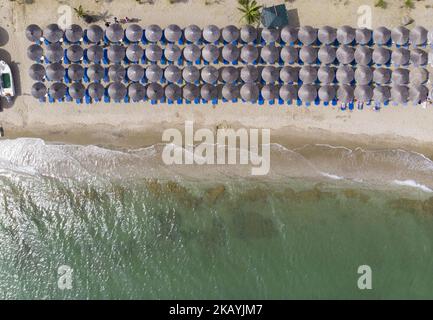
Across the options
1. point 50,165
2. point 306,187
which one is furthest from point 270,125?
point 50,165

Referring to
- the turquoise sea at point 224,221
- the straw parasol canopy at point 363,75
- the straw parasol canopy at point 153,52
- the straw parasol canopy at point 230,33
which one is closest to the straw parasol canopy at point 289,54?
the straw parasol canopy at point 230,33

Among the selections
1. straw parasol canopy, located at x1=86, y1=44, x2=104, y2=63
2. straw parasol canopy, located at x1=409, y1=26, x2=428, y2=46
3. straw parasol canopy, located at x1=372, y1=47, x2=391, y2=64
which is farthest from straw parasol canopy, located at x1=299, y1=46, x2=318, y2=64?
straw parasol canopy, located at x1=86, y1=44, x2=104, y2=63

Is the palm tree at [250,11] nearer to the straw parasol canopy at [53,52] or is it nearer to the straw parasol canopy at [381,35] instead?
the straw parasol canopy at [381,35]

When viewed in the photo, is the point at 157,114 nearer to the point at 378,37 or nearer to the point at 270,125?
the point at 270,125

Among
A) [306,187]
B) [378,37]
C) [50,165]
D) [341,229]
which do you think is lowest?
[341,229]

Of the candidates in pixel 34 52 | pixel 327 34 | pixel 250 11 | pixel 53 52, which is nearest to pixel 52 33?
pixel 53 52

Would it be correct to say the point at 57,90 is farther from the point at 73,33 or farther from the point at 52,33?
the point at 73,33
